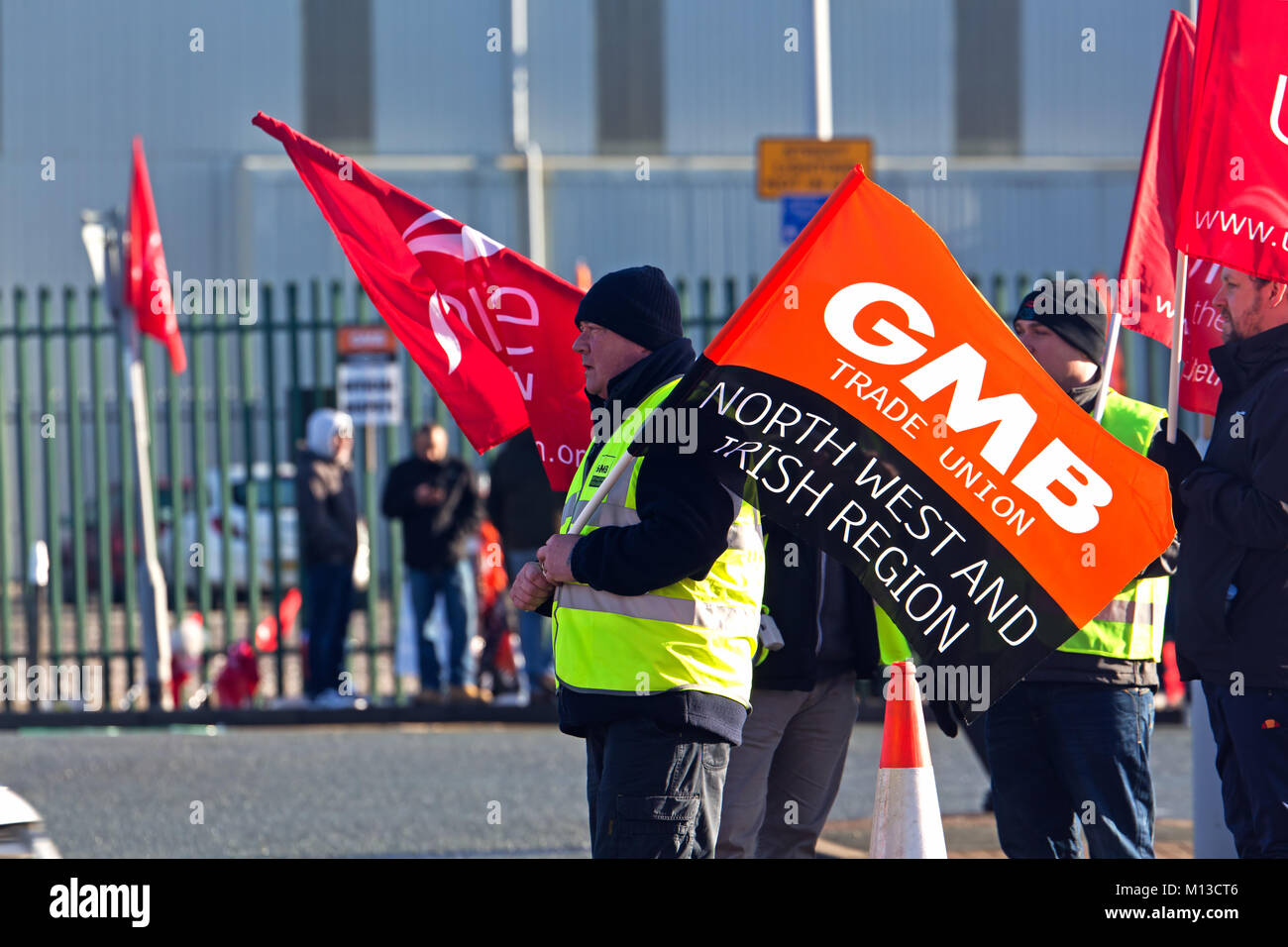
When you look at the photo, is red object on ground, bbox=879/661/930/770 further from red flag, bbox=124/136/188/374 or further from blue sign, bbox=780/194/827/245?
red flag, bbox=124/136/188/374

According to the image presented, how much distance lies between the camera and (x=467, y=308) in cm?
550

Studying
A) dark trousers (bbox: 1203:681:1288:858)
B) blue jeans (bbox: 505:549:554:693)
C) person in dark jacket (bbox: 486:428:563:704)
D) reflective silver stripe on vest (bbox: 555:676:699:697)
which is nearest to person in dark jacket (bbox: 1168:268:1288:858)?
dark trousers (bbox: 1203:681:1288:858)

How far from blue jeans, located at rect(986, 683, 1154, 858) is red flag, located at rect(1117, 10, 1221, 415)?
114 centimetres

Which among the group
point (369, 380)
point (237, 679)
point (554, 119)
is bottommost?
point (237, 679)

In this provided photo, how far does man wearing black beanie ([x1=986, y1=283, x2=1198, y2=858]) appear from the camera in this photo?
4.87 metres

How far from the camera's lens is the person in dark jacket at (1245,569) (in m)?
4.53

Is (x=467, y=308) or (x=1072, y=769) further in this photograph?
(x=467, y=308)

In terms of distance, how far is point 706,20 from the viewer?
2691cm

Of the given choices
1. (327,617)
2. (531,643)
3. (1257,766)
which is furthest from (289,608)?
(1257,766)

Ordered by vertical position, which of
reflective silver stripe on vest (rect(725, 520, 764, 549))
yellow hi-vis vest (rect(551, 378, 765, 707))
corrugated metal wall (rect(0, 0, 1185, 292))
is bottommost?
yellow hi-vis vest (rect(551, 378, 765, 707))

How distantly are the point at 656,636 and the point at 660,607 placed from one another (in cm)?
7

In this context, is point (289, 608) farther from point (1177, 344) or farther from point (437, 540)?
point (1177, 344)

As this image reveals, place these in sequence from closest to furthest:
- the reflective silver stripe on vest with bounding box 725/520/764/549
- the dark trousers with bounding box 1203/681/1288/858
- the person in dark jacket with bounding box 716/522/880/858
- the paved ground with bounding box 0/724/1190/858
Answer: the reflective silver stripe on vest with bounding box 725/520/764/549
the dark trousers with bounding box 1203/681/1288/858
the person in dark jacket with bounding box 716/522/880/858
the paved ground with bounding box 0/724/1190/858

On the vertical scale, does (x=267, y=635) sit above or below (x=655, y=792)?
below
